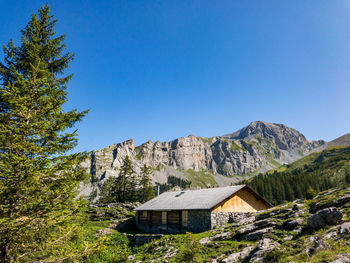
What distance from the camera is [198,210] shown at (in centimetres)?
2784

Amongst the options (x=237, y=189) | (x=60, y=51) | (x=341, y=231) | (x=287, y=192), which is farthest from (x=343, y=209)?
(x=287, y=192)

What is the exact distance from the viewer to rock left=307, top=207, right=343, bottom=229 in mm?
14836

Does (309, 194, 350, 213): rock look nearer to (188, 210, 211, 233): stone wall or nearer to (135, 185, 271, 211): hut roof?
(135, 185, 271, 211): hut roof

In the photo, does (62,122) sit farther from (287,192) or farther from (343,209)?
(287,192)

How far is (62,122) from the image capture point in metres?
10.9

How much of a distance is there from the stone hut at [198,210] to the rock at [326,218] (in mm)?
12366

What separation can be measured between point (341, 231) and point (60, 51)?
21402 mm

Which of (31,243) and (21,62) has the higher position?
(21,62)

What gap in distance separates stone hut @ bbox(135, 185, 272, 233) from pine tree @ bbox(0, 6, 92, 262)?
63.0 feet

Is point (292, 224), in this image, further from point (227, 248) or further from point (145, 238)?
point (145, 238)

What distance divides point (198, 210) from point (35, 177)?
880 inches

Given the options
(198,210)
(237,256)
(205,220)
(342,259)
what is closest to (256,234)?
(237,256)

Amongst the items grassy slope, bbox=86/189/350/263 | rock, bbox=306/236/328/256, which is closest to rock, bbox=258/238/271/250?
grassy slope, bbox=86/189/350/263

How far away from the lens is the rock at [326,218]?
48.7 feet
